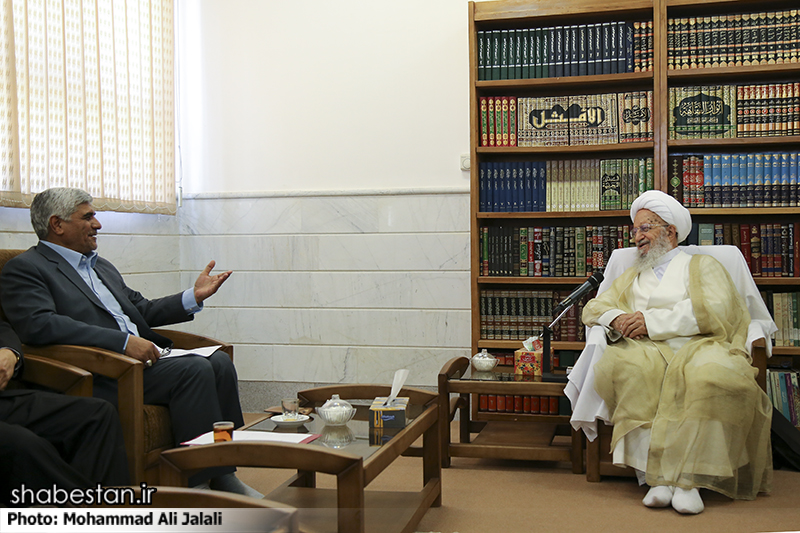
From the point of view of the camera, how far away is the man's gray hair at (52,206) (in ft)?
9.70

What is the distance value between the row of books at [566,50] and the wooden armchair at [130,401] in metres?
2.48

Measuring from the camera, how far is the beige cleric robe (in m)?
2.71

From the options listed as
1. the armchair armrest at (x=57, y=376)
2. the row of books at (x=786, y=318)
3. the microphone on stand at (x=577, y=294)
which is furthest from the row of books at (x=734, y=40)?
the armchair armrest at (x=57, y=376)

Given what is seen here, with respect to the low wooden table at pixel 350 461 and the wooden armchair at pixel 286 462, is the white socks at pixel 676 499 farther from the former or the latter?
the wooden armchair at pixel 286 462

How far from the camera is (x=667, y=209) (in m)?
3.37

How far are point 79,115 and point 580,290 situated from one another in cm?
266

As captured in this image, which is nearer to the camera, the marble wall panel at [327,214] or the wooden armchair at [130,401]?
the wooden armchair at [130,401]

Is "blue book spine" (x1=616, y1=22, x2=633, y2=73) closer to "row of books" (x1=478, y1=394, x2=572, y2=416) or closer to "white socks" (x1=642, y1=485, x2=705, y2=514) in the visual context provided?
"row of books" (x1=478, y1=394, x2=572, y2=416)

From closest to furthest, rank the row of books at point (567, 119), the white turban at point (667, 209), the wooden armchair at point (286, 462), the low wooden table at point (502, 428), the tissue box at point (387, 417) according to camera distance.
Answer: the wooden armchair at point (286, 462)
the tissue box at point (387, 417)
the low wooden table at point (502, 428)
the white turban at point (667, 209)
the row of books at point (567, 119)

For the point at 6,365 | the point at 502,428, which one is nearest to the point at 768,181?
the point at 502,428

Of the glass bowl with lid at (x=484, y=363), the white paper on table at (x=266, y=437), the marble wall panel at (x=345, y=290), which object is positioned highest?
the marble wall panel at (x=345, y=290)

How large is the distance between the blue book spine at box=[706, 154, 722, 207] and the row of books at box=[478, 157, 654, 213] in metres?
0.31

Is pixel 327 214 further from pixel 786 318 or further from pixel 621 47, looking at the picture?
pixel 786 318

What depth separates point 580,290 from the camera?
3.30 meters
